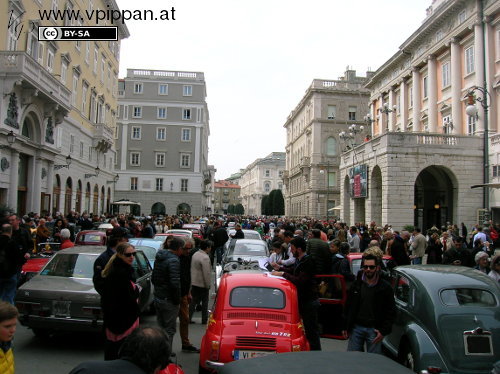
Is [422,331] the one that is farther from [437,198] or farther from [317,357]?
[437,198]

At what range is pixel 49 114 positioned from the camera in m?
25.3

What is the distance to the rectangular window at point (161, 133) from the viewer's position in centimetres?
6128

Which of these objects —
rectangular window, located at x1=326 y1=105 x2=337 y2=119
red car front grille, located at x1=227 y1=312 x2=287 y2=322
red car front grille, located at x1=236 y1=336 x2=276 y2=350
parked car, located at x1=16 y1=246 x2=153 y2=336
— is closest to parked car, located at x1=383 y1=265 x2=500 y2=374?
red car front grille, located at x1=227 y1=312 x2=287 y2=322

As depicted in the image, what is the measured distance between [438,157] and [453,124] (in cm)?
473

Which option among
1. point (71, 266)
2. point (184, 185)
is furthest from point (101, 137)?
point (71, 266)

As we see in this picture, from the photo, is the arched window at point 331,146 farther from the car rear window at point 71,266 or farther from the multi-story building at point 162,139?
the car rear window at point 71,266

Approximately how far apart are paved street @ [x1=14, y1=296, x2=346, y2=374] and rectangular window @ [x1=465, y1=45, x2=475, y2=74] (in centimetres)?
2580

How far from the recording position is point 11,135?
1994 centimetres

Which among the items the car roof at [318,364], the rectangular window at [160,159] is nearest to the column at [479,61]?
the car roof at [318,364]

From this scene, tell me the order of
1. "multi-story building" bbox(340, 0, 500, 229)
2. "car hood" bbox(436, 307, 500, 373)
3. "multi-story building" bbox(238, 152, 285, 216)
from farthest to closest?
"multi-story building" bbox(238, 152, 285, 216) < "multi-story building" bbox(340, 0, 500, 229) < "car hood" bbox(436, 307, 500, 373)

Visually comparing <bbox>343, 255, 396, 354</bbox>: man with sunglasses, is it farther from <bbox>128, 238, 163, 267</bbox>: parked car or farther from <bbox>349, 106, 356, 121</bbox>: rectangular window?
<bbox>349, 106, 356, 121</bbox>: rectangular window

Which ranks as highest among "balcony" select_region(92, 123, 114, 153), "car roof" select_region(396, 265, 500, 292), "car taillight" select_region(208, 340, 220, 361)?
"balcony" select_region(92, 123, 114, 153)

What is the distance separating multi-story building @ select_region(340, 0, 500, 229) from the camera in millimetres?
26781

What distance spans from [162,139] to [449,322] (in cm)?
5798
